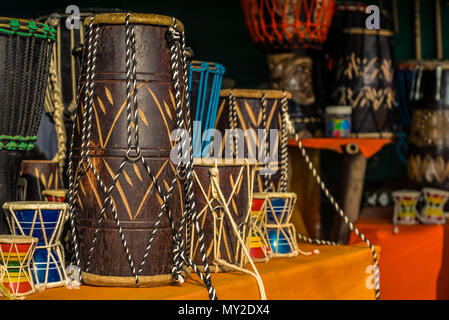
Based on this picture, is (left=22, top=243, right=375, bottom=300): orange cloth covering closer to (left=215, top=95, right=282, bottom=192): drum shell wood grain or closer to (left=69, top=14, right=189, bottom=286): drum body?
(left=69, top=14, right=189, bottom=286): drum body

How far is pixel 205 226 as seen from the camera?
265 centimetres

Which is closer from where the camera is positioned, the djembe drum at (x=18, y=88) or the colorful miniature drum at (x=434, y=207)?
the djembe drum at (x=18, y=88)

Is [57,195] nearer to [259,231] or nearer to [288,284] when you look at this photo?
[259,231]

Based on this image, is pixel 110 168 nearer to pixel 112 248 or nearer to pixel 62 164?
pixel 112 248

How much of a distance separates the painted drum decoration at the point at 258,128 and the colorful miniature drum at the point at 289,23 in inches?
56.6

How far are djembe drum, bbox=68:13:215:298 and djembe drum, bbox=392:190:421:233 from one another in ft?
8.55

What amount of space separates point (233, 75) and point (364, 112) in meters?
1.65

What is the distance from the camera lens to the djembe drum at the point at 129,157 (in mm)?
2373

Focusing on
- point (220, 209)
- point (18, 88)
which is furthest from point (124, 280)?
point (18, 88)

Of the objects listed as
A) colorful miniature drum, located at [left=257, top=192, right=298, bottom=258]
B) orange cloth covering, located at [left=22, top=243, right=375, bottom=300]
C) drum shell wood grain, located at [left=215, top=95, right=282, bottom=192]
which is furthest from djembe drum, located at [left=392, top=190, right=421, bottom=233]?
colorful miniature drum, located at [left=257, top=192, right=298, bottom=258]

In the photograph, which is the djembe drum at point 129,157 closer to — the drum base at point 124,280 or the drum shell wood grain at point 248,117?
the drum base at point 124,280

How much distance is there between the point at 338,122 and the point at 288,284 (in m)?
2.16

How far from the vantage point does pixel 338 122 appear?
469 centimetres

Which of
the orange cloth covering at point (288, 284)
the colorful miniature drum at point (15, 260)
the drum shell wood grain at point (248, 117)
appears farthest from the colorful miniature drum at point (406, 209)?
the colorful miniature drum at point (15, 260)
